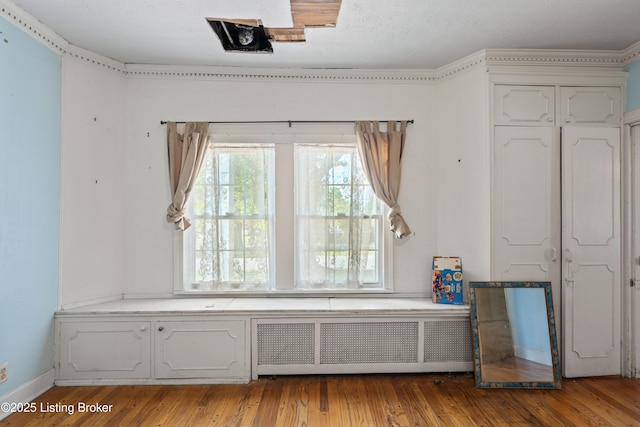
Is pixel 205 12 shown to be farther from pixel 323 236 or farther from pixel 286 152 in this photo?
pixel 323 236

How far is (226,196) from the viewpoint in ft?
12.4

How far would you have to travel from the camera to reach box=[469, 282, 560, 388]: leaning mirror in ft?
10.3

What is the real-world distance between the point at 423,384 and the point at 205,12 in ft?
11.2

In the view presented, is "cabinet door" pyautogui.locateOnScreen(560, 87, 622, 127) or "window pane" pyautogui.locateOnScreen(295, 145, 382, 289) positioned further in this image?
"window pane" pyautogui.locateOnScreen(295, 145, 382, 289)

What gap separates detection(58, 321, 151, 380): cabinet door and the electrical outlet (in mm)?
457

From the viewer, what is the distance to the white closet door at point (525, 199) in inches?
132

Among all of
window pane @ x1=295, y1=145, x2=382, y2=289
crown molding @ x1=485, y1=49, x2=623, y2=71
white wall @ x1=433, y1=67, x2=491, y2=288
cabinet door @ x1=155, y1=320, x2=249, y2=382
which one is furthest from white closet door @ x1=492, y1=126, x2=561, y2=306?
cabinet door @ x1=155, y1=320, x2=249, y2=382

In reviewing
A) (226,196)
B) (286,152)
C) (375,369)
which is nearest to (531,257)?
(375,369)

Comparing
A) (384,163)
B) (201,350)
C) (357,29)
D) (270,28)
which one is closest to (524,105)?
(384,163)

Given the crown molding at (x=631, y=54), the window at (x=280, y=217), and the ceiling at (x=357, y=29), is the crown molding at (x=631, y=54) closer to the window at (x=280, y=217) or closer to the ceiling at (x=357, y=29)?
the ceiling at (x=357, y=29)

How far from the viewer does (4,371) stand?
106 inches

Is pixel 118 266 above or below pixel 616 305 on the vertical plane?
above

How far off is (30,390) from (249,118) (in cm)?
289

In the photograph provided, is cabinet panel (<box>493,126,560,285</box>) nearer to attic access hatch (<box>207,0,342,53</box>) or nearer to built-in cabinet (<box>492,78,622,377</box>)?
built-in cabinet (<box>492,78,622,377</box>)
